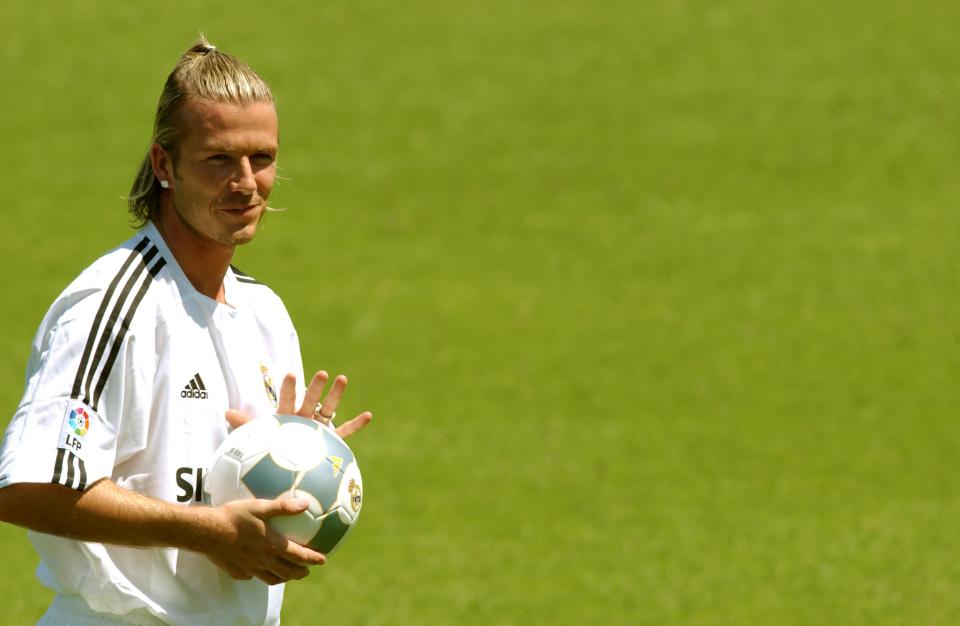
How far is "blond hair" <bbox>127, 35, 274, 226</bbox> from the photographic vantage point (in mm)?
4234

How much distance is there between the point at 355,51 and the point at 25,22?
6231 millimetres

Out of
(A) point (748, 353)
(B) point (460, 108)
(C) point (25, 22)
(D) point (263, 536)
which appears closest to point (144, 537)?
(D) point (263, 536)

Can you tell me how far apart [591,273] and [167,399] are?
1577cm

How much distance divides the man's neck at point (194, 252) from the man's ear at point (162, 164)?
10 centimetres

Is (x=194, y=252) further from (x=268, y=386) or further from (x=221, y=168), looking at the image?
(x=268, y=386)

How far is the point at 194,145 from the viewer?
13.9ft

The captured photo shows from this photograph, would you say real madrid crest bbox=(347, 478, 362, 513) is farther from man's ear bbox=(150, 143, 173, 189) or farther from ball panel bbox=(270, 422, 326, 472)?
man's ear bbox=(150, 143, 173, 189)

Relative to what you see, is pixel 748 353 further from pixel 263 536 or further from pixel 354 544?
pixel 263 536

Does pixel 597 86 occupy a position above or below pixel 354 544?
above

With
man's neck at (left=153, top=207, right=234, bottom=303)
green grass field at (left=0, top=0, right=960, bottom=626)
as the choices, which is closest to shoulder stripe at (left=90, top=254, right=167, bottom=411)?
man's neck at (left=153, top=207, right=234, bottom=303)

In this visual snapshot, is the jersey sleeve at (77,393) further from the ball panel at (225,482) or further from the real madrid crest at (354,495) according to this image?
the real madrid crest at (354,495)

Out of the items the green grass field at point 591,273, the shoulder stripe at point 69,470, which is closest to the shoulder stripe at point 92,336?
the shoulder stripe at point 69,470

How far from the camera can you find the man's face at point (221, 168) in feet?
13.9


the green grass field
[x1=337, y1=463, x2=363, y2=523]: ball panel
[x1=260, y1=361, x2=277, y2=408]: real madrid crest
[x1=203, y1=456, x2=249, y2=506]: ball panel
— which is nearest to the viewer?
[x1=203, y1=456, x2=249, y2=506]: ball panel
